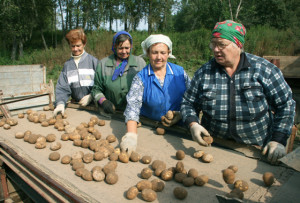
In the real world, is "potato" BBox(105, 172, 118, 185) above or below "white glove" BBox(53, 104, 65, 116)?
below

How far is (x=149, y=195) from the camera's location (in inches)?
64.4

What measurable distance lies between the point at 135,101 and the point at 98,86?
1.06 metres

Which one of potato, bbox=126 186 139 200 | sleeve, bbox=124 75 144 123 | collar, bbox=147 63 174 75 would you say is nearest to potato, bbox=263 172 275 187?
potato, bbox=126 186 139 200

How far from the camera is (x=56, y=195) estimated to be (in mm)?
1712

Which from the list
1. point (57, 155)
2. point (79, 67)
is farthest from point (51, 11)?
point (57, 155)

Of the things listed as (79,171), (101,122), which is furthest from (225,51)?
(101,122)

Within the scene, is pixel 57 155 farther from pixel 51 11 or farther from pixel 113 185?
pixel 51 11

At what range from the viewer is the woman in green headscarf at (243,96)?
6.76ft

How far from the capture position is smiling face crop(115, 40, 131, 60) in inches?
130

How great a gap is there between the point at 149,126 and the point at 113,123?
0.55 metres

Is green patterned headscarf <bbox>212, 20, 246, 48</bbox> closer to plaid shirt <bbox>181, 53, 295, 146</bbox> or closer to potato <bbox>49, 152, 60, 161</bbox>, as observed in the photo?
plaid shirt <bbox>181, 53, 295, 146</bbox>

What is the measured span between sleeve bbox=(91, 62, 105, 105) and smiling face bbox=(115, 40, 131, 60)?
35 centimetres

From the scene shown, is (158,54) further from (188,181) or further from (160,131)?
(188,181)

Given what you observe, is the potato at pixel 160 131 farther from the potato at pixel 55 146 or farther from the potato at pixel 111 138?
the potato at pixel 55 146
